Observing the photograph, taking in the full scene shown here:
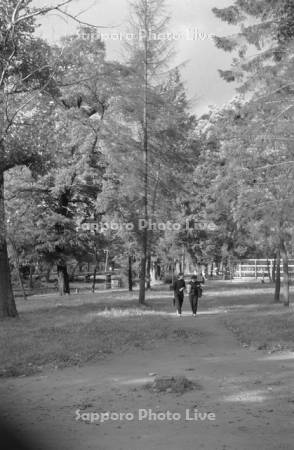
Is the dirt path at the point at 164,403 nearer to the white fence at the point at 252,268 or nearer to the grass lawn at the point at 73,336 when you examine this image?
the grass lawn at the point at 73,336

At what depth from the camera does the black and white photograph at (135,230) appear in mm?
7012

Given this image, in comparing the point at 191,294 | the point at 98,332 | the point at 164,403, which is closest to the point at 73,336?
the point at 98,332

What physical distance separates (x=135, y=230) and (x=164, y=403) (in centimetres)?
1806

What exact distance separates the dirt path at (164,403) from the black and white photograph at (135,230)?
3 centimetres

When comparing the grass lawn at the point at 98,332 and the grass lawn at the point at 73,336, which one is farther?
the grass lawn at the point at 98,332

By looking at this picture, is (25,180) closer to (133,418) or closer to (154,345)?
(154,345)

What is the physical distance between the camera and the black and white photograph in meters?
7.01

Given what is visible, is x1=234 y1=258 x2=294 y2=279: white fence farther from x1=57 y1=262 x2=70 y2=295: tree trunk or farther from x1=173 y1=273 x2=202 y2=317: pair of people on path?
x1=173 y1=273 x2=202 y2=317: pair of people on path

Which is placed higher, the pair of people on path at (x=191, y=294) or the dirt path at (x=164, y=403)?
the pair of people on path at (x=191, y=294)

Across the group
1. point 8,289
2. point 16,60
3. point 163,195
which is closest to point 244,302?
point 163,195

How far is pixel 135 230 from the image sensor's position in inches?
1003

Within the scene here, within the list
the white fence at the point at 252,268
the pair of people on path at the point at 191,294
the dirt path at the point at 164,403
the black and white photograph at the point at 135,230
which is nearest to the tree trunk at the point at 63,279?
the black and white photograph at the point at 135,230

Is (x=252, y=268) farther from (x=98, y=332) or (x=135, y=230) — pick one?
(x=98, y=332)

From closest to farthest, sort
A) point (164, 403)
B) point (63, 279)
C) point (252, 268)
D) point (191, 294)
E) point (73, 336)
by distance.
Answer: point (164, 403) < point (73, 336) < point (191, 294) < point (63, 279) < point (252, 268)
